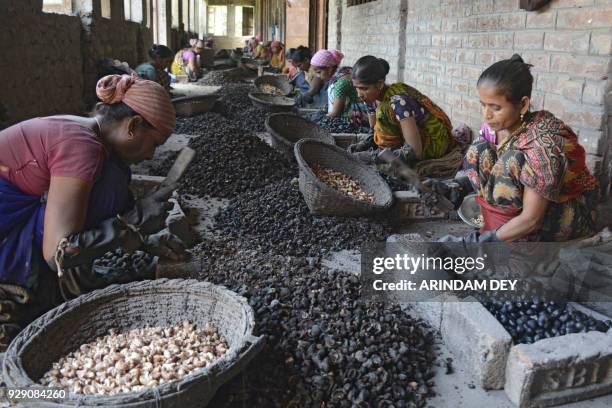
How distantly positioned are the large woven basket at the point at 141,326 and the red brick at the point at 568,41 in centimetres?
255

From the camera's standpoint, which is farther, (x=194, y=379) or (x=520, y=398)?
(x=520, y=398)

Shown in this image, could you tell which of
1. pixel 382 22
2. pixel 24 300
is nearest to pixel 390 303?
pixel 24 300

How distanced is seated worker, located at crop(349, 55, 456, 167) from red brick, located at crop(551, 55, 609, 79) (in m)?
1.05

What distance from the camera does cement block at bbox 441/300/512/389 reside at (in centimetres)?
197

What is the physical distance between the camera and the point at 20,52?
179 inches

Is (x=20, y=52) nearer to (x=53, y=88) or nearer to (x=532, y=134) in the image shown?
(x=53, y=88)

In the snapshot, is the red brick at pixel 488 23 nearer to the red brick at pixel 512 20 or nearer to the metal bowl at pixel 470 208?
the red brick at pixel 512 20

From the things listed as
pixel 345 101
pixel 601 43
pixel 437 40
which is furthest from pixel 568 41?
pixel 345 101

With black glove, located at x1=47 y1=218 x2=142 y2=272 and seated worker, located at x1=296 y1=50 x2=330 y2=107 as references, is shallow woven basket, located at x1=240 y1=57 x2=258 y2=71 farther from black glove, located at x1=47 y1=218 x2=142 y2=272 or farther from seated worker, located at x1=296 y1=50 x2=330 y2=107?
black glove, located at x1=47 y1=218 x2=142 y2=272

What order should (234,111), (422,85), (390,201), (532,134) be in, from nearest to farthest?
(532,134), (390,201), (422,85), (234,111)

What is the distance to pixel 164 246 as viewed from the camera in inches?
103

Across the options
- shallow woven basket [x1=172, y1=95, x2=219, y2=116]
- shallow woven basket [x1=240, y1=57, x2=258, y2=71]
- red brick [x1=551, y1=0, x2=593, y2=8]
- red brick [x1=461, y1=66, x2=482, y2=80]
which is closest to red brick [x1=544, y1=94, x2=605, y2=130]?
red brick [x1=551, y1=0, x2=593, y2=8]

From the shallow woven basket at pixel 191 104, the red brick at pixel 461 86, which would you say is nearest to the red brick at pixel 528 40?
the red brick at pixel 461 86

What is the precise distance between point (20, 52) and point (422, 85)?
412 cm
